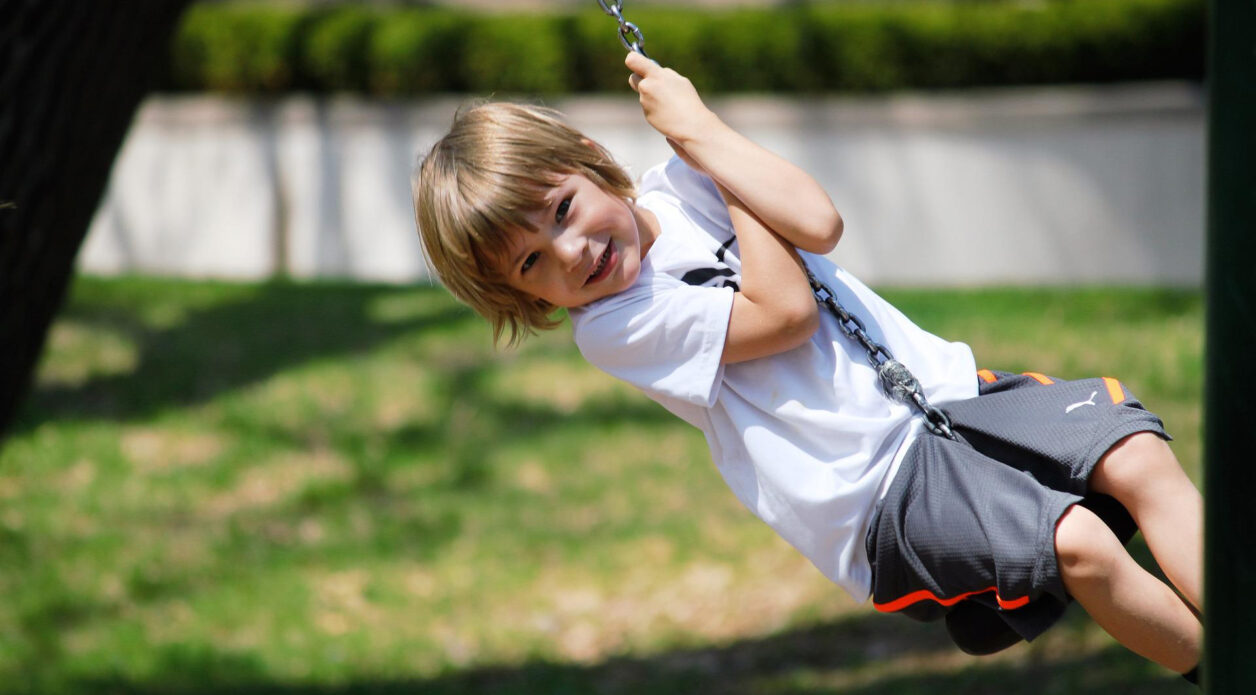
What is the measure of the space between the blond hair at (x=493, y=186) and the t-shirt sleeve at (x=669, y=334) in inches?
6.7

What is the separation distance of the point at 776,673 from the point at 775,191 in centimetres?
369

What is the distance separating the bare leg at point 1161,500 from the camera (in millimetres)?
2088

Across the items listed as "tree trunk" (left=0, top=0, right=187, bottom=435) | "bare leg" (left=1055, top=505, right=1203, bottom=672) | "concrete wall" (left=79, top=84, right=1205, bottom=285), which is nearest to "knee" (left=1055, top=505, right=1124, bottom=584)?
"bare leg" (left=1055, top=505, right=1203, bottom=672)

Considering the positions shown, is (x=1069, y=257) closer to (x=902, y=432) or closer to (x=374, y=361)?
(x=374, y=361)

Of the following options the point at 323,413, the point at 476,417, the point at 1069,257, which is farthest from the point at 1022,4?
the point at 323,413

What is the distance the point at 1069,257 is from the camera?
31.3 ft

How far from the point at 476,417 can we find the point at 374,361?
0.94 metres

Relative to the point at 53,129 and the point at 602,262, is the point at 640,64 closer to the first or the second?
the point at 602,262

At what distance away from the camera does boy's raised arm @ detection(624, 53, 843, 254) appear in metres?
2.15

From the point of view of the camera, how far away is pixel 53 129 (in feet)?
11.2

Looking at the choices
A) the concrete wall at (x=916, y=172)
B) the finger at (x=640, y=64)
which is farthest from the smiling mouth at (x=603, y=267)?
the concrete wall at (x=916, y=172)

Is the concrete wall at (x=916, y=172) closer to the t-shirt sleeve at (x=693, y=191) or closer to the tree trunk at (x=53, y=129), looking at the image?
the tree trunk at (x=53, y=129)

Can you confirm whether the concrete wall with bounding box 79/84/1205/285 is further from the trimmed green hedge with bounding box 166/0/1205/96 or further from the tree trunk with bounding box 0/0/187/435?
the tree trunk with bounding box 0/0/187/435


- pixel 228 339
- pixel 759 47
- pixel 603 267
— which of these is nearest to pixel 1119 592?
pixel 603 267
